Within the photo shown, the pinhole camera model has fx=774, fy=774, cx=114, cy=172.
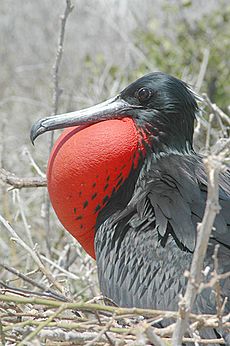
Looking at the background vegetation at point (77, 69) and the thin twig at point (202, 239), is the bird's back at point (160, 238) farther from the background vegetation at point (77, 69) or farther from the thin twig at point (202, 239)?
the thin twig at point (202, 239)

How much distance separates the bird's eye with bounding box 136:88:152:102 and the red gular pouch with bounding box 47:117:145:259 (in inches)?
4.3

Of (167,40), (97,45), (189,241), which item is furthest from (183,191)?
(97,45)

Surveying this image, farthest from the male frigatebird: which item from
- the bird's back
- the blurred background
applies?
the blurred background

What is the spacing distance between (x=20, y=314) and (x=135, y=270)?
50cm

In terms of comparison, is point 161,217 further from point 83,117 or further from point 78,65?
point 78,65

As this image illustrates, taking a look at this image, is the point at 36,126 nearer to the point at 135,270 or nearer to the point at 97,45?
the point at 135,270

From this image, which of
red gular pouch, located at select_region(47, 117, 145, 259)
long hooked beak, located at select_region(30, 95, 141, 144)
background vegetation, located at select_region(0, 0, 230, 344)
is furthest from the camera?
background vegetation, located at select_region(0, 0, 230, 344)

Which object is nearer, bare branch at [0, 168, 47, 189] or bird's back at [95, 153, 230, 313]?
bird's back at [95, 153, 230, 313]

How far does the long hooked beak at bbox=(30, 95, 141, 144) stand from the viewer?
258 centimetres

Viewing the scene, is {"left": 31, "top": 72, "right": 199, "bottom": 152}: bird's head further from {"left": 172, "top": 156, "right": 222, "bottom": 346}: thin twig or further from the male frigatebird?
{"left": 172, "top": 156, "right": 222, "bottom": 346}: thin twig

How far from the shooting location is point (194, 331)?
5.53ft

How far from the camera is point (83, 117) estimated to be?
259cm

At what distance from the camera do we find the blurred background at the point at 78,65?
3.63 meters

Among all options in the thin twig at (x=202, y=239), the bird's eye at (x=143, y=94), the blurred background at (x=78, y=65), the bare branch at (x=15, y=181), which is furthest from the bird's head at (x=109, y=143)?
the thin twig at (x=202, y=239)
